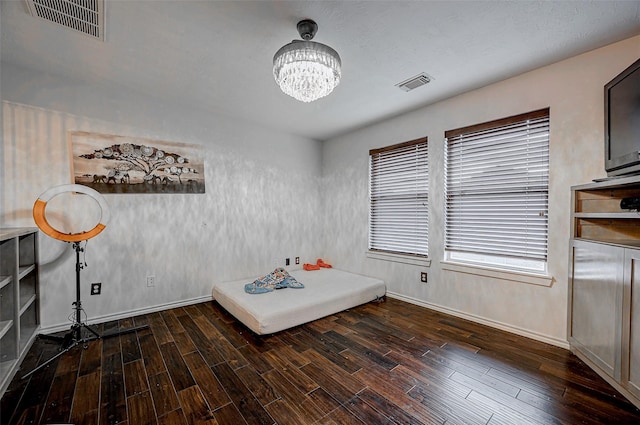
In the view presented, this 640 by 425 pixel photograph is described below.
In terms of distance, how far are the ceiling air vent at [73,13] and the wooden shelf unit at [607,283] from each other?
3.37 meters

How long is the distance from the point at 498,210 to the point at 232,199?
3.06m

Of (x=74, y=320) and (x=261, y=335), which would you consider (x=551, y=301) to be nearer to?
(x=261, y=335)

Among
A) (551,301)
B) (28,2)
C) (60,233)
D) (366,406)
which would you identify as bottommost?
(366,406)

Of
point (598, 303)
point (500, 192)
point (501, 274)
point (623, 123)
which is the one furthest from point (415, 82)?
point (598, 303)

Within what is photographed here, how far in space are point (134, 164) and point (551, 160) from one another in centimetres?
397

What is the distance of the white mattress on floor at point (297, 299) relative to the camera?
7.98ft

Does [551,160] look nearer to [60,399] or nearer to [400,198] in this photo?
[400,198]

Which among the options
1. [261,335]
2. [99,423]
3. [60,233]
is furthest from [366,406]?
[60,233]

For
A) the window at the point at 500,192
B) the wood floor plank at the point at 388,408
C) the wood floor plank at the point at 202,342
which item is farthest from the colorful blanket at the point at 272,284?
the window at the point at 500,192

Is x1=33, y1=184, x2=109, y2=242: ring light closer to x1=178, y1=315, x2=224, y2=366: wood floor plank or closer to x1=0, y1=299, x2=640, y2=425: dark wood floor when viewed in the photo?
x1=0, y1=299, x2=640, y2=425: dark wood floor

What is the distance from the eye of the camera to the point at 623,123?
67.6 inches

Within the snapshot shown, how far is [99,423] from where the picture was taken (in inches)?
54.9

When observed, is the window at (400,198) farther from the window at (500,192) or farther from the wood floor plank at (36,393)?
the wood floor plank at (36,393)

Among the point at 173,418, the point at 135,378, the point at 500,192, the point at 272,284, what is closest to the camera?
the point at 173,418
